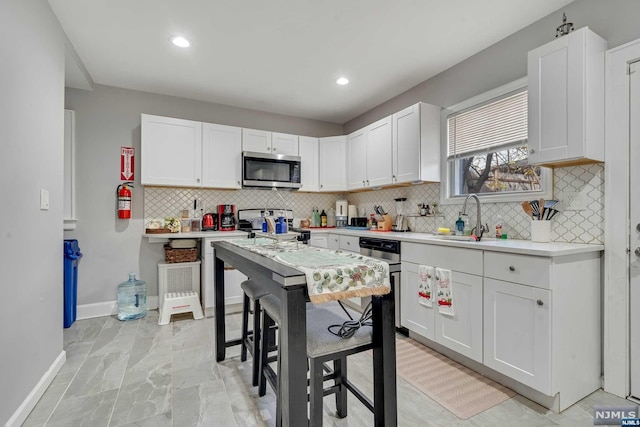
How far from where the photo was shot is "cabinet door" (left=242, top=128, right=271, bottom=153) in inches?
152

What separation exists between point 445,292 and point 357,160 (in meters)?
2.27

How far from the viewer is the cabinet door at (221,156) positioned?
3.63m

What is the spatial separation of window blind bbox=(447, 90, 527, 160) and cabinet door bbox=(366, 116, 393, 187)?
0.67 m

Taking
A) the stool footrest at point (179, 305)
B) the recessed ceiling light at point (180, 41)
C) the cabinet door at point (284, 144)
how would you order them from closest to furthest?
the recessed ceiling light at point (180, 41), the stool footrest at point (179, 305), the cabinet door at point (284, 144)

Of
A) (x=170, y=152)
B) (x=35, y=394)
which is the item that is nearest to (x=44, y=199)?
(x=35, y=394)

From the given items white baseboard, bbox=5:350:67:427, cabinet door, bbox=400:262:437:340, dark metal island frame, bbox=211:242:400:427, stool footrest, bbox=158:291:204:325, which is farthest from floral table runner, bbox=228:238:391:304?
stool footrest, bbox=158:291:204:325

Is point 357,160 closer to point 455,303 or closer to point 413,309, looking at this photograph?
point 413,309

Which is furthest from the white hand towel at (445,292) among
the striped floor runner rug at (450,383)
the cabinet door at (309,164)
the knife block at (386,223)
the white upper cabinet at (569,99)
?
the cabinet door at (309,164)

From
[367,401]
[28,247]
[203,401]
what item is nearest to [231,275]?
[203,401]

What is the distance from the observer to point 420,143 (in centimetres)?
305

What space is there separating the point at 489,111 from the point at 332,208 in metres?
2.63

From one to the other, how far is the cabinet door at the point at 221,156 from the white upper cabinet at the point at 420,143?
2.01 metres

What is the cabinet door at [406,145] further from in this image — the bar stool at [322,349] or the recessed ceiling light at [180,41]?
the recessed ceiling light at [180,41]

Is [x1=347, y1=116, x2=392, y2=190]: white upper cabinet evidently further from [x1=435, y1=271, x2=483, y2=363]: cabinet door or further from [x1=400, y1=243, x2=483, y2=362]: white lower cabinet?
[x1=435, y1=271, x2=483, y2=363]: cabinet door
